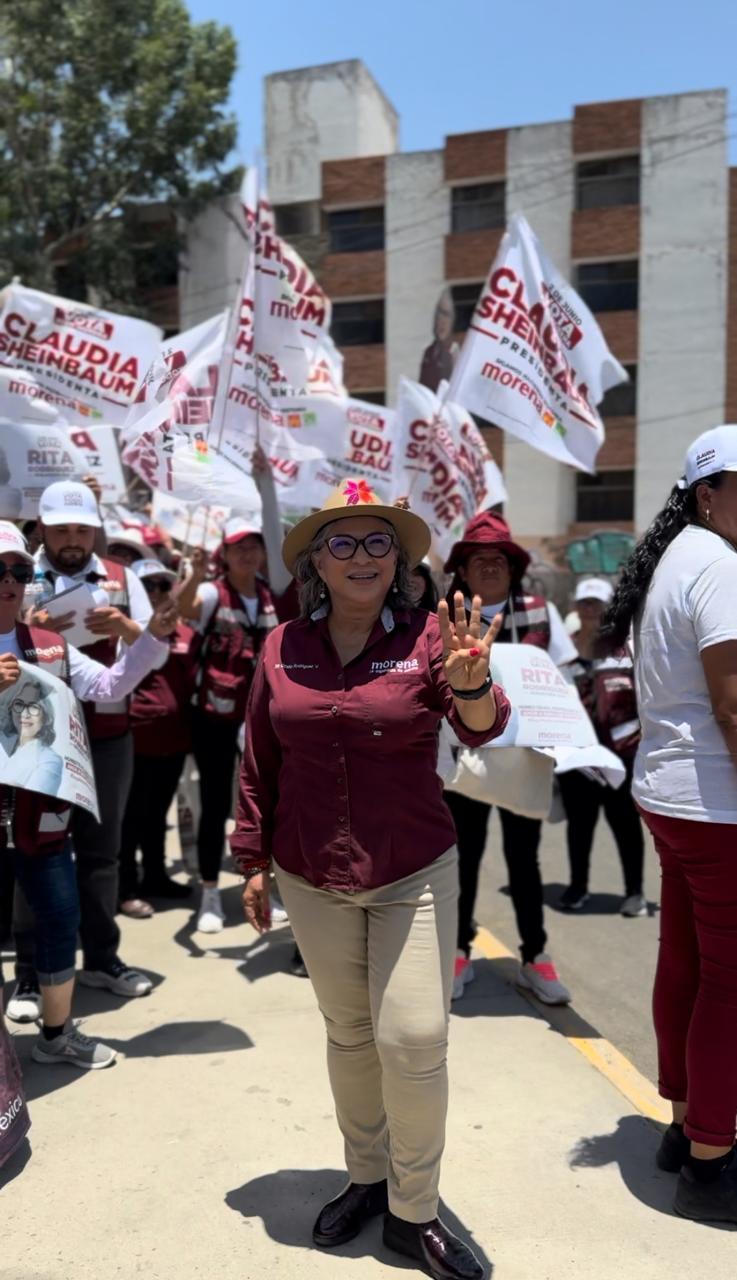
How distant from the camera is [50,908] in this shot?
369 centimetres

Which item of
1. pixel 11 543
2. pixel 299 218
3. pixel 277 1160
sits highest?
pixel 299 218

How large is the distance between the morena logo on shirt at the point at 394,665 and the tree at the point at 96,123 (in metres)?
24.3

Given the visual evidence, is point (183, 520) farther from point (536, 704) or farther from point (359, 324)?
point (359, 324)

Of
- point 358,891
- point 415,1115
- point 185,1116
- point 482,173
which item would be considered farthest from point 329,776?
point 482,173

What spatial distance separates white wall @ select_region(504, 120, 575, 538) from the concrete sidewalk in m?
24.3

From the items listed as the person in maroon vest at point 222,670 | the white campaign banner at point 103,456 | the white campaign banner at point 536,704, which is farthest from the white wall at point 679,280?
the white campaign banner at point 536,704

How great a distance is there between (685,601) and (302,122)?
102ft

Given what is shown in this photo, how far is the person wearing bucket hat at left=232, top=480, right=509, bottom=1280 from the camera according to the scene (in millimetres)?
2631

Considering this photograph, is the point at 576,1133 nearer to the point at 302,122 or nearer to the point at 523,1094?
the point at 523,1094

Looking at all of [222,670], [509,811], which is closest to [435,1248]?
[509,811]

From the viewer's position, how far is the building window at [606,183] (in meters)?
27.5

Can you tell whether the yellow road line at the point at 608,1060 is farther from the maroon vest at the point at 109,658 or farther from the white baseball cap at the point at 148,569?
the white baseball cap at the point at 148,569

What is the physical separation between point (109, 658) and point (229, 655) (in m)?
1.01

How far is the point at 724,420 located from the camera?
27.5 m
